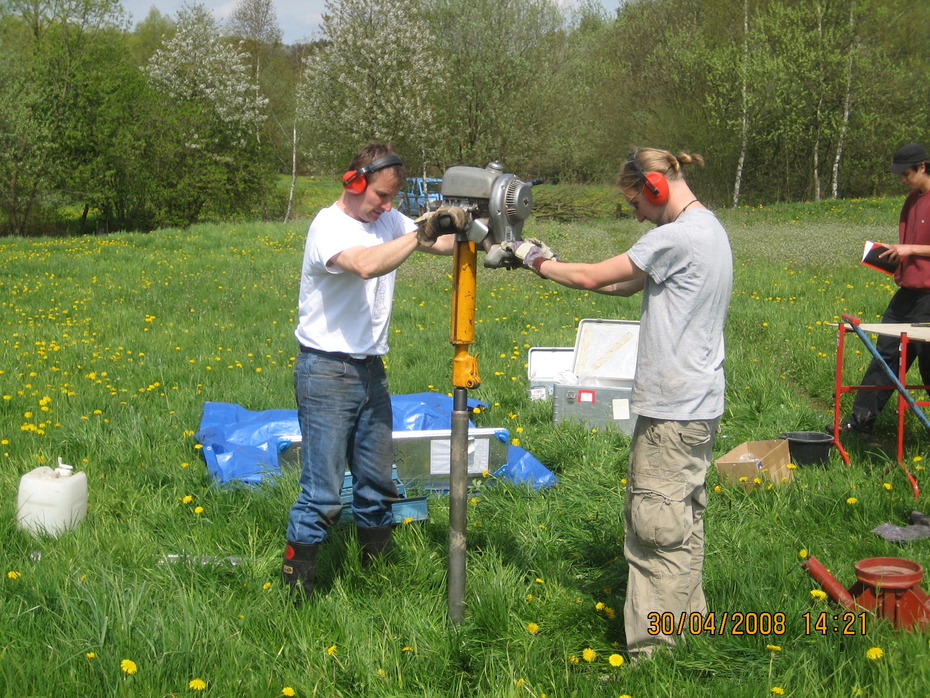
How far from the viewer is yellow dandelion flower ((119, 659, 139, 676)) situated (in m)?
2.89

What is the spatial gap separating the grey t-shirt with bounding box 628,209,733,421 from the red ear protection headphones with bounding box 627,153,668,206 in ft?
0.33

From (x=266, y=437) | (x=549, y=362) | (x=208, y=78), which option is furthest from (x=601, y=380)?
(x=208, y=78)

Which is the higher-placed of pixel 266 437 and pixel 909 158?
pixel 909 158

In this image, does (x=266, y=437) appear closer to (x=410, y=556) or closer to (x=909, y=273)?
(x=410, y=556)

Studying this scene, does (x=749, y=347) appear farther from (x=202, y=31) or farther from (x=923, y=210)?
(x=202, y=31)

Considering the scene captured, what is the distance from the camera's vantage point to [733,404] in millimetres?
6754

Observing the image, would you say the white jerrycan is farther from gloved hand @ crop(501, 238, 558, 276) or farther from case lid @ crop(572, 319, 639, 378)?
case lid @ crop(572, 319, 639, 378)

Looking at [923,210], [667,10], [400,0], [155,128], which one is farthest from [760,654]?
[667,10]

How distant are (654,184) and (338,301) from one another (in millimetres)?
1333

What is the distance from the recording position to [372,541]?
393 centimetres

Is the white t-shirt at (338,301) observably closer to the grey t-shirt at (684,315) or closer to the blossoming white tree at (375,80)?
the grey t-shirt at (684,315)

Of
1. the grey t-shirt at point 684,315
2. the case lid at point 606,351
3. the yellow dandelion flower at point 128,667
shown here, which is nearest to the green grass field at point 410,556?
the yellow dandelion flower at point 128,667

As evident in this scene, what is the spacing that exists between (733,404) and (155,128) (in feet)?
101

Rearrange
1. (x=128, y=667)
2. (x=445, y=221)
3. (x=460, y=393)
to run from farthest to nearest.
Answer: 1. (x=460, y=393)
2. (x=445, y=221)
3. (x=128, y=667)
